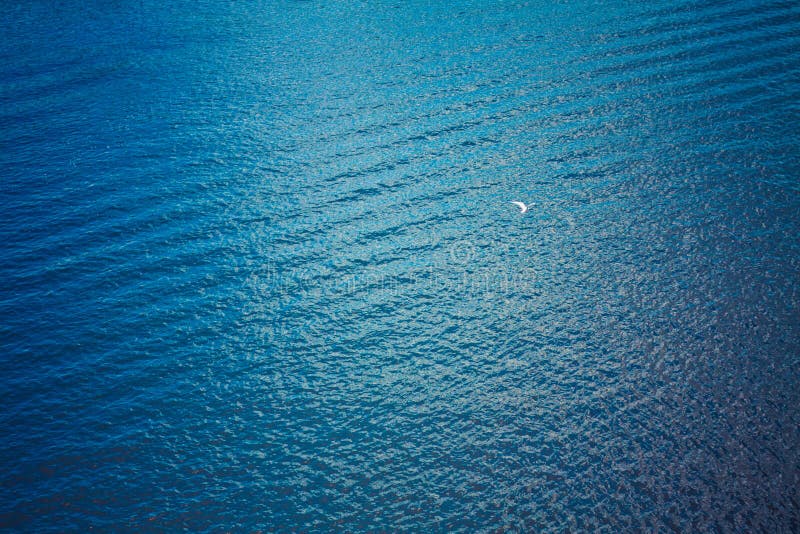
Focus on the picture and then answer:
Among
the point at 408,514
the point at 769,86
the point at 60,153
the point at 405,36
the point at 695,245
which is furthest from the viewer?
the point at 405,36

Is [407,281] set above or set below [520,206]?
below

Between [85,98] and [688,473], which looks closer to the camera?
[688,473]

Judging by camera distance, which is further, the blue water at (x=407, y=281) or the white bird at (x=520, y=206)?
the white bird at (x=520, y=206)

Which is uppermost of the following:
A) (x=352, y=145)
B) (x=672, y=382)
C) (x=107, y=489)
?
(x=352, y=145)

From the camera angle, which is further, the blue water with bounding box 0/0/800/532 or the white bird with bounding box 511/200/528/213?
the white bird with bounding box 511/200/528/213

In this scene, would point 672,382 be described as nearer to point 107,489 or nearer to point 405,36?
point 107,489

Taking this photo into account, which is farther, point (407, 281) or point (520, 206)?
point (520, 206)

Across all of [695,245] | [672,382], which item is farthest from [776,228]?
[672,382]

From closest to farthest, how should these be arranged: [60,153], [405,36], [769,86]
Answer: [60,153], [769,86], [405,36]
